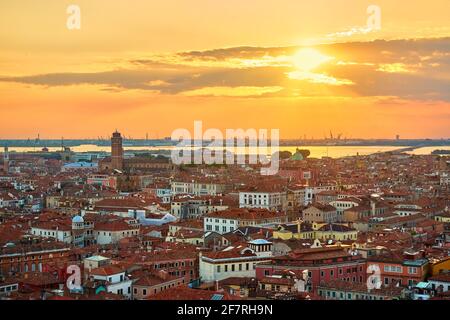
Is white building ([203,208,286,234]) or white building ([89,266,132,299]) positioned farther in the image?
white building ([203,208,286,234])

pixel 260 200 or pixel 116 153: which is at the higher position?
pixel 116 153

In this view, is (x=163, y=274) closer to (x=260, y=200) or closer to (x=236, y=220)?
(x=236, y=220)

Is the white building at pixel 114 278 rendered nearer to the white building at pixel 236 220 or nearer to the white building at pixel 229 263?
the white building at pixel 229 263

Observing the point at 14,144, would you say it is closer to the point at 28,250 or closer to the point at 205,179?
the point at 205,179

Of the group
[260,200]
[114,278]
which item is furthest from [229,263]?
[260,200]

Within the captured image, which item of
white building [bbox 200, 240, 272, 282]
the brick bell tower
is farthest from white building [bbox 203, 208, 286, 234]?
the brick bell tower

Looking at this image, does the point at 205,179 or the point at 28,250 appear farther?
the point at 205,179

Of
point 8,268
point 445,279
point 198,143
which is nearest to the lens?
point 445,279

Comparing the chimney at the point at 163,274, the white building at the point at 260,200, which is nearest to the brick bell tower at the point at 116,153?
the white building at the point at 260,200

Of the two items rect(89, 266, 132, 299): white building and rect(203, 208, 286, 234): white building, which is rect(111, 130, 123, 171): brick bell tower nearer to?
rect(203, 208, 286, 234): white building
